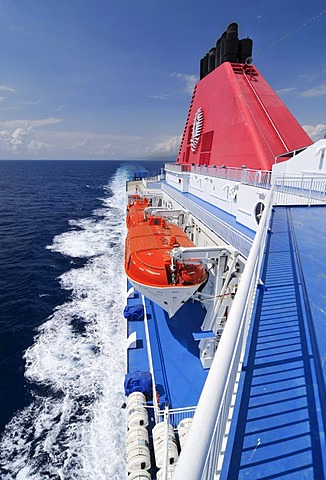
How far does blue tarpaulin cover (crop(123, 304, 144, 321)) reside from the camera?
40.3 feet

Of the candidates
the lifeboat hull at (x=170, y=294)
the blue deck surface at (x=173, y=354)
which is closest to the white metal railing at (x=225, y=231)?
the lifeboat hull at (x=170, y=294)

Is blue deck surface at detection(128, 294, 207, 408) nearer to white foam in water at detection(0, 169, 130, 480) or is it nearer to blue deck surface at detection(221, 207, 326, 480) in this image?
white foam in water at detection(0, 169, 130, 480)

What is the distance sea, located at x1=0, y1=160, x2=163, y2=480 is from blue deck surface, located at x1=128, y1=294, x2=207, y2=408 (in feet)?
3.20

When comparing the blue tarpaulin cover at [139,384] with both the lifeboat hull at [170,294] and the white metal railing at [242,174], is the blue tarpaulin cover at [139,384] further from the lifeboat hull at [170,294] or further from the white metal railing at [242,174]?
the white metal railing at [242,174]

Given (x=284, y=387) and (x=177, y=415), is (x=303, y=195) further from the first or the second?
(x=284, y=387)

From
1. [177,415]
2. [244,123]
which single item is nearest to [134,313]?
[177,415]

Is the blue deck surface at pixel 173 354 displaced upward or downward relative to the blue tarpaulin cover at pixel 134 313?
downward

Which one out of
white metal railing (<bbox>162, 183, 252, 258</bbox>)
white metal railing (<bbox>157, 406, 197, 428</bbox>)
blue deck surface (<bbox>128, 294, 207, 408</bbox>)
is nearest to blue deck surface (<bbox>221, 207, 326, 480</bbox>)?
white metal railing (<bbox>162, 183, 252, 258</bbox>)

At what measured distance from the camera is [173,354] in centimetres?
1013

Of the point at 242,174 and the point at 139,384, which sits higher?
the point at 242,174

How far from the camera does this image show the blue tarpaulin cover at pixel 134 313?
484 inches

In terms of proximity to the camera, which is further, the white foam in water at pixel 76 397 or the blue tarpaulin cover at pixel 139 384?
the blue tarpaulin cover at pixel 139 384

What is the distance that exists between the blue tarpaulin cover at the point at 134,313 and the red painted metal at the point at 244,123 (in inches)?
372

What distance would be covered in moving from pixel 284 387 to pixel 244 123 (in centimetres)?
1505
